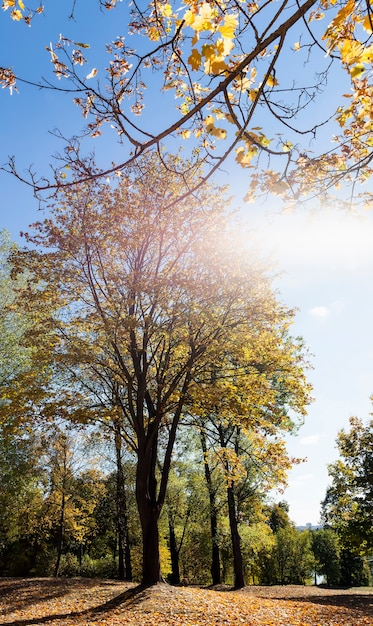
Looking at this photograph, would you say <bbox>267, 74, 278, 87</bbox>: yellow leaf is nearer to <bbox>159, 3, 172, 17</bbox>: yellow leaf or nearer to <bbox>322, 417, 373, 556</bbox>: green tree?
<bbox>159, 3, 172, 17</bbox>: yellow leaf

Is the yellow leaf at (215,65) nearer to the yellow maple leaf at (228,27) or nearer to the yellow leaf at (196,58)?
the yellow leaf at (196,58)

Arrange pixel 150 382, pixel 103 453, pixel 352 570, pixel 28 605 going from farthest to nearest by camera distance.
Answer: pixel 352 570
pixel 103 453
pixel 150 382
pixel 28 605

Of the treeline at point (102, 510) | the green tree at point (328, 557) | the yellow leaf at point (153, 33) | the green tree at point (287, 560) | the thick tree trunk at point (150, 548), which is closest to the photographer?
the yellow leaf at point (153, 33)

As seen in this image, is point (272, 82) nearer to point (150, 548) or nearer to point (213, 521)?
point (150, 548)

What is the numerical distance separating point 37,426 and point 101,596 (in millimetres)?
4761

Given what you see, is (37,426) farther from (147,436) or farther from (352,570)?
(352,570)

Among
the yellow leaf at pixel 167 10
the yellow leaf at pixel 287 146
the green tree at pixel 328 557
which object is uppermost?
the yellow leaf at pixel 167 10

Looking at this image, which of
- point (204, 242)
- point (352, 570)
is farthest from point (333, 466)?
point (352, 570)

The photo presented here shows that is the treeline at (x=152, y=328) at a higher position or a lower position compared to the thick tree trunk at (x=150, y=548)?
higher

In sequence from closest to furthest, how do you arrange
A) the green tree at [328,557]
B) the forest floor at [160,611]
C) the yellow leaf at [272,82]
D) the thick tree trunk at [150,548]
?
the yellow leaf at [272,82], the forest floor at [160,611], the thick tree trunk at [150,548], the green tree at [328,557]

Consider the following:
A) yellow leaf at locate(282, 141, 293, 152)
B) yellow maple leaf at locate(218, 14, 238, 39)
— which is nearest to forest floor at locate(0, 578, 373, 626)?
yellow leaf at locate(282, 141, 293, 152)

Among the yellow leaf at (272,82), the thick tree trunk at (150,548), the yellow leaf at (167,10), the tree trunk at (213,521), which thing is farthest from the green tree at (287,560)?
the yellow leaf at (167,10)

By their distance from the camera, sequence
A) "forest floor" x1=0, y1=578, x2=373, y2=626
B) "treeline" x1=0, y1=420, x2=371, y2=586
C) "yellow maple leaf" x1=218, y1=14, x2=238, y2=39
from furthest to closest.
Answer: "treeline" x1=0, y1=420, x2=371, y2=586
"forest floor" x1=0, y1=578, x2=373, y2=626
"yellow maple leaf" x1=218, y1=14, x2=238, y2=39

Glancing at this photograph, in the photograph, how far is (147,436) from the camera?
452 inches
